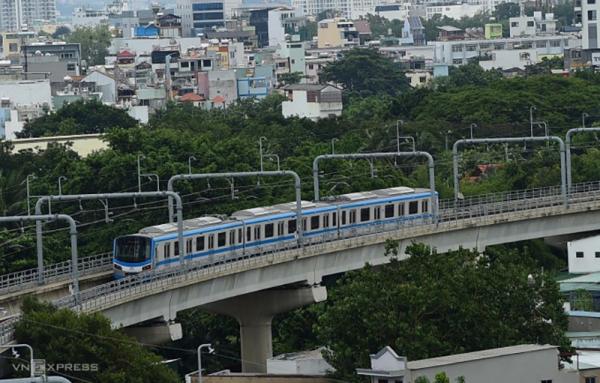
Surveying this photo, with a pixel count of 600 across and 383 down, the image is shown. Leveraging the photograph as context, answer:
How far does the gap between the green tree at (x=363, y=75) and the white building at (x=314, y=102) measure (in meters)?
18.2

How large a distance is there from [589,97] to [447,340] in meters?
75.1

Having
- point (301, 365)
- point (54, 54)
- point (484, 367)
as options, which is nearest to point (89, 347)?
point (301, 365)

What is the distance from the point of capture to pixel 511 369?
47625mm

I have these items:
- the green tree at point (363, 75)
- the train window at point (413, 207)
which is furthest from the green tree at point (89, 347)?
the green tree at point (363, 75)

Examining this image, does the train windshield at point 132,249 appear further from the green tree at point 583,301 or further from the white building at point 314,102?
the white building at point 314,102

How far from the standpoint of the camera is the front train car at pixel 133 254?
62.2 m

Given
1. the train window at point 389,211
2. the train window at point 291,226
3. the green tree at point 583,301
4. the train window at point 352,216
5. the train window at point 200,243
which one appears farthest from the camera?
the train window at point 389,211

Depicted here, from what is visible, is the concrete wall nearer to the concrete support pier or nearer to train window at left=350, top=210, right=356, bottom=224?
the concrete support pier

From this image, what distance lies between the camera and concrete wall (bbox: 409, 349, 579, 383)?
46.9 m

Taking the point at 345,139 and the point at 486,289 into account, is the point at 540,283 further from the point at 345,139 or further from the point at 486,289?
the point at 345,139

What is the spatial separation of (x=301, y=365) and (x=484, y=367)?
8.04m

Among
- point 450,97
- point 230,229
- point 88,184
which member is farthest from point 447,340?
point 450,97

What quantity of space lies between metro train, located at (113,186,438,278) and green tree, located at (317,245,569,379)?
8.35 metres

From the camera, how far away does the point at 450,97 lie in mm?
126562
